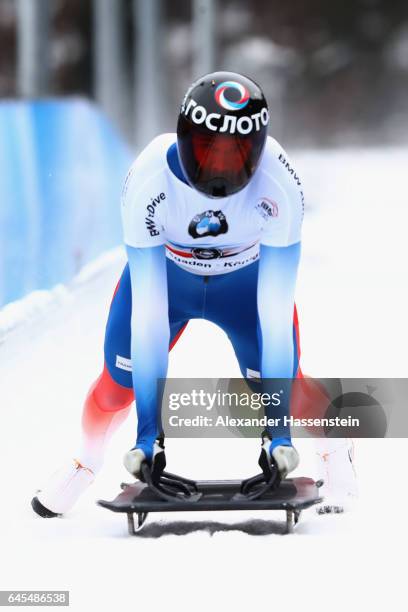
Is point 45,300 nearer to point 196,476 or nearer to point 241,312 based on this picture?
point 196,476

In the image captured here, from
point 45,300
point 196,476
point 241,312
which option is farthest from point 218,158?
point 45,300

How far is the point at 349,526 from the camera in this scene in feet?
13.7

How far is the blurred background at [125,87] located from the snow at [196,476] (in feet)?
1.65

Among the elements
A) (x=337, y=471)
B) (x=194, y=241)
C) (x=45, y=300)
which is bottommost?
(x=337, y=471)

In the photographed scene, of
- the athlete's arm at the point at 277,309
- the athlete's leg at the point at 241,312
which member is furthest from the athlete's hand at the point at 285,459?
the athlete's leg at the point at 241,312

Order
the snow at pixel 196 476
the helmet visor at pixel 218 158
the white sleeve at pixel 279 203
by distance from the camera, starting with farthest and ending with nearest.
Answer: the white sleeve at pixel 279 203 → the helmet visor at pixel 218 158 → the snow at pixel 196 476

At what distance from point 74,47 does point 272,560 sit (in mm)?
33253

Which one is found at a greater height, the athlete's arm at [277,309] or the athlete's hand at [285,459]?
the athlete's arm at [277,309]

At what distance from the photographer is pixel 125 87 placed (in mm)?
24562

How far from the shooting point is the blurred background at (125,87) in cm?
780

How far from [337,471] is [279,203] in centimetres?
116

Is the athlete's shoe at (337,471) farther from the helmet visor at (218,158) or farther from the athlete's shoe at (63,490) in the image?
the helmet visor at (218,158)

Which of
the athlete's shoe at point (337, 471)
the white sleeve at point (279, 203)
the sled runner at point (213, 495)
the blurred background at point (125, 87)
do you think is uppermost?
the blurred background at point (125, 87)

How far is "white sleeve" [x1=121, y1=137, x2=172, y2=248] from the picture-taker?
13.2 ft
